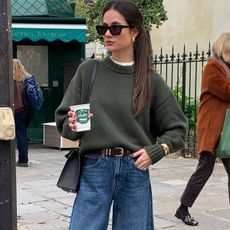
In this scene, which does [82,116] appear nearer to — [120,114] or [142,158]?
[120,114]

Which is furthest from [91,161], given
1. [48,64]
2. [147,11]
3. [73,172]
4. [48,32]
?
[147,11]

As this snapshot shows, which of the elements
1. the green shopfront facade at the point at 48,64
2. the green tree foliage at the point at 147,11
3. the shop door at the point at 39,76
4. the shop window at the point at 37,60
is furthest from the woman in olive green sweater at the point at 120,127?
the green tree foliage at the point at 147,11

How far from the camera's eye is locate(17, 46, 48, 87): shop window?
12.2 metres

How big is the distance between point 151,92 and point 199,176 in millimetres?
2354

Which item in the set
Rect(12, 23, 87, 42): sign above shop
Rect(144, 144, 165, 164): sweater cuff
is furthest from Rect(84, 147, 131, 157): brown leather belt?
Rect(12, 23, 87, 42): sign above shop

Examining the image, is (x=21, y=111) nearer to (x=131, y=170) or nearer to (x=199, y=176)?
(x=199, y=176)

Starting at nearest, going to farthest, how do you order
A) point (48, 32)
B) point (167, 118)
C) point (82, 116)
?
point (82, 116)
point (167, 118)
point (48, 32)

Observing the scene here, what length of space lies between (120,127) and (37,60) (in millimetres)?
9267

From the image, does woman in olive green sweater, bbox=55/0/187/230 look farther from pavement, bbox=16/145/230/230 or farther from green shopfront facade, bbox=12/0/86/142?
green shopfront facade, bbox=12/0/86/142

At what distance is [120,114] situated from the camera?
3207 millimetres

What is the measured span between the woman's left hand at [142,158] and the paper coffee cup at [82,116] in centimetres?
31

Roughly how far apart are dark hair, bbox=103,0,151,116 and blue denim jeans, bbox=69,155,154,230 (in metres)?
0.33

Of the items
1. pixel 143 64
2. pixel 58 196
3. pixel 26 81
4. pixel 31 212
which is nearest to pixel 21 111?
pixel 26 81

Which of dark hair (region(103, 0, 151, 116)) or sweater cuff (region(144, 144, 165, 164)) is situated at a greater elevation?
dark hair (region(103, 0, 151, 116))
